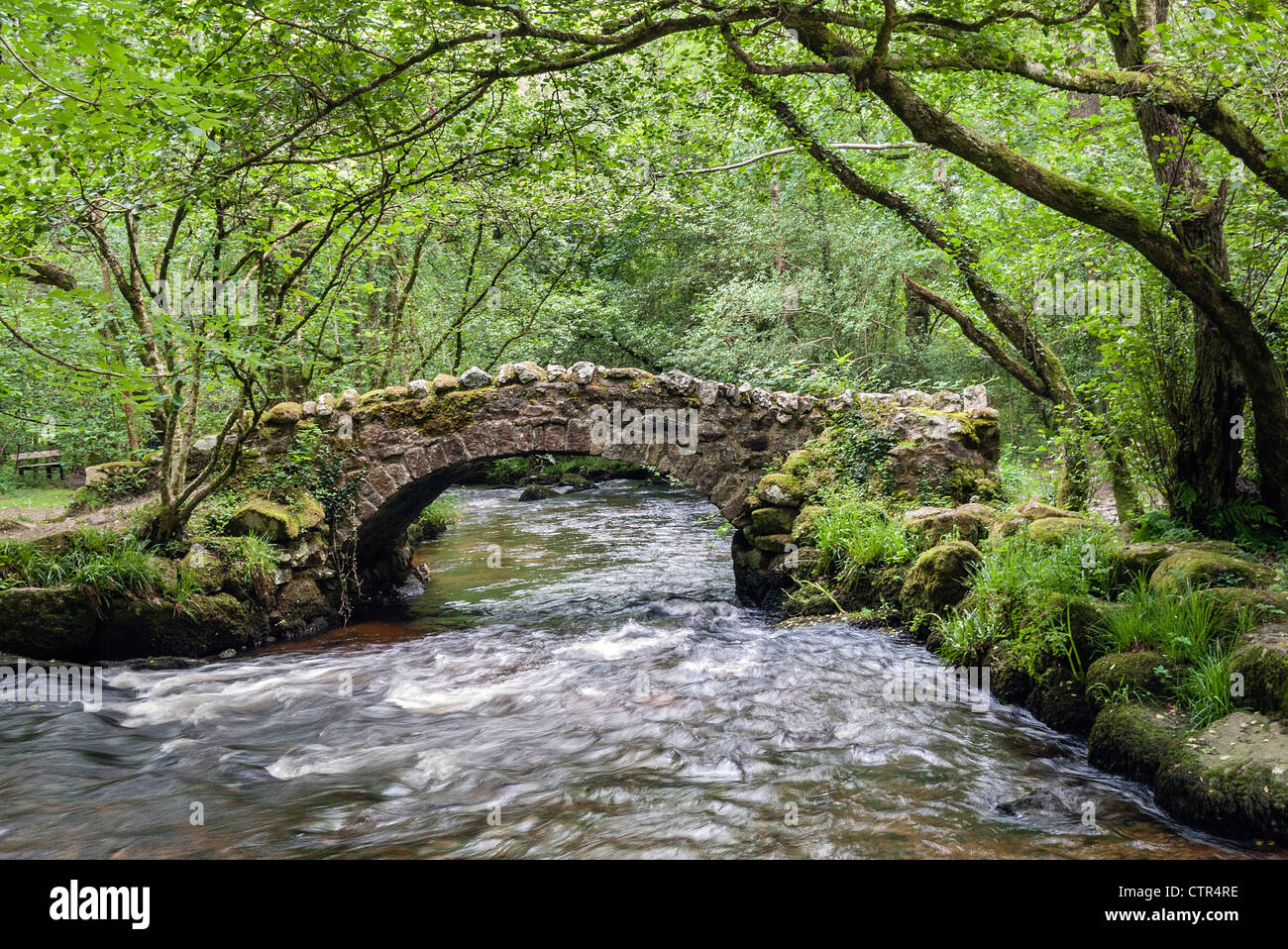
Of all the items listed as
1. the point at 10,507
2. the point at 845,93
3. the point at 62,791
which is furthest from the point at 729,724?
the point at 10,507

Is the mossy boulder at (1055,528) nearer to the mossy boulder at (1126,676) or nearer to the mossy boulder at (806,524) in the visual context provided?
the mossy boulder at (1126,676)

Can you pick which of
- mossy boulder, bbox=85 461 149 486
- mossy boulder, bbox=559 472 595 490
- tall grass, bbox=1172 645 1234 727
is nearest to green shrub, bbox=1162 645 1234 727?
tall grass, bbox=1172 645 1234 727

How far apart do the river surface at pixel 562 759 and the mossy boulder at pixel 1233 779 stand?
0.12 m

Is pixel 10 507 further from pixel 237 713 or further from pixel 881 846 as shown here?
pixel 881 846

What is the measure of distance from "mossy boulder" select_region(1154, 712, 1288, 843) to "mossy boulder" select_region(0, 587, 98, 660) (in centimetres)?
811

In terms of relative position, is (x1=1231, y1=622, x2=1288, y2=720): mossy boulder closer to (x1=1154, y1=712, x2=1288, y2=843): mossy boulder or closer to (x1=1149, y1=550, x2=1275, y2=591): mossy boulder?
(x1=1154, y1=712, x2=1288, y2=843): mossy boulder

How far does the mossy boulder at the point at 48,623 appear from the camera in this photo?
6391mm

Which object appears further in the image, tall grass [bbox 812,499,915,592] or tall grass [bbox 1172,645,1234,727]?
tall grass [bbox 812,499,915,592]

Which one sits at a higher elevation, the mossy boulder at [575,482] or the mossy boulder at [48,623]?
the mossy boulder at [575,482]

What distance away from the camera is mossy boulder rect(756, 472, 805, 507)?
9.17 m

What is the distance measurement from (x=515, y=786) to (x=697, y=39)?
6773 mm

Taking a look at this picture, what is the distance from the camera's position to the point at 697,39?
23.9ft

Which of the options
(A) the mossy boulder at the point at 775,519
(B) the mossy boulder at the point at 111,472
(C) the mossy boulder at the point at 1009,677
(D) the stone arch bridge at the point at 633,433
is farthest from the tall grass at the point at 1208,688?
(B) the mossy boulder at the point at 111,472

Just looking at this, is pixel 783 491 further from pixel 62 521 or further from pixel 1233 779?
pixel 62 521
